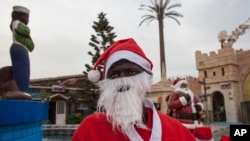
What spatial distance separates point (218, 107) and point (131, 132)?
22072mm

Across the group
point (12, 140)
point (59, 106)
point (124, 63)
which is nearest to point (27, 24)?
point (12, 140)

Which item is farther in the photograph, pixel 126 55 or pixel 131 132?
pixel 126 55

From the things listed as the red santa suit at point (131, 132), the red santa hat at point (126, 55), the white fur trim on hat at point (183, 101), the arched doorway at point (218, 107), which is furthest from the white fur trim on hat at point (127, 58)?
the arched doorway at point (218, 107)

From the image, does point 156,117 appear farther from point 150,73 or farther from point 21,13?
point 21,13

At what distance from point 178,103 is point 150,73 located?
142 inches

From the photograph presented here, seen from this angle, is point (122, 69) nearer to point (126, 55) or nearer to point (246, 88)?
point (126, 55)

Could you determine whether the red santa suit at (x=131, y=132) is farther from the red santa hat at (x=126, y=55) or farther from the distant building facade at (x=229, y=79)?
the distant building facade at (x=229, y=79)

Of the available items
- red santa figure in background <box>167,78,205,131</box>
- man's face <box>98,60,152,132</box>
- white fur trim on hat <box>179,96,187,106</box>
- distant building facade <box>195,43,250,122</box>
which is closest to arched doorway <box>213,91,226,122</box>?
distant building facade <box>195,43,250,122</box>

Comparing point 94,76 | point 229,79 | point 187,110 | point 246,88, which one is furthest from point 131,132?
point 246,88

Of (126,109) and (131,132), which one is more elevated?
(126,109)

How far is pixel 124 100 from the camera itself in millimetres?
1854

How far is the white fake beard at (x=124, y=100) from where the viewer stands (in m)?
1.80

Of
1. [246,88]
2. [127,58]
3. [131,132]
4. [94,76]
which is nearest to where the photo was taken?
[131,132]

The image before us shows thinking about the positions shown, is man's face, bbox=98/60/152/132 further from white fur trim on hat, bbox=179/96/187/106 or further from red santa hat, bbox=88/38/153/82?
white fur trim on hat, bbox=179/96/187/106
